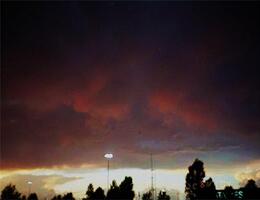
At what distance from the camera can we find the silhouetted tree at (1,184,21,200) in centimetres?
11236

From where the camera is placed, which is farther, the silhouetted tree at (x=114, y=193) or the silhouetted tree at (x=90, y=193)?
the silhouetted tree at (x=90, y=193)

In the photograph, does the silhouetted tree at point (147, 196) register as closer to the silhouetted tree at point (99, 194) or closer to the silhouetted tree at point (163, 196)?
the silhouetted tree at point (163, 196)

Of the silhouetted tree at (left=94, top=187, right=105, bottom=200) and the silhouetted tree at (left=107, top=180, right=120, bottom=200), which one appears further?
the silhouetted tree at (left=94, top=187, right=105, bottom=200)

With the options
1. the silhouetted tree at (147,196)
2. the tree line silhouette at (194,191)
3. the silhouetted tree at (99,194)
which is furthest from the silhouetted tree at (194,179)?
the silhouetted tree at (147,196)

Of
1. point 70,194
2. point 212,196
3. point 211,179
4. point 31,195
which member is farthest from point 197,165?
point 31,195

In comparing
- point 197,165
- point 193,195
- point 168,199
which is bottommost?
point 168,199

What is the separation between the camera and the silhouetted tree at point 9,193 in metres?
112

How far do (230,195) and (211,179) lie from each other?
24.7 metres

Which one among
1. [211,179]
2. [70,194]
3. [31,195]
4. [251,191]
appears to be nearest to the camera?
[251,191]

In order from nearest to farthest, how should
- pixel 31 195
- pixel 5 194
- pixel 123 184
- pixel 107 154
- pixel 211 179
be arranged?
pixel 107 154, pixel 123 184, pixel 211 179, pixel 5 194, pixel 31 195

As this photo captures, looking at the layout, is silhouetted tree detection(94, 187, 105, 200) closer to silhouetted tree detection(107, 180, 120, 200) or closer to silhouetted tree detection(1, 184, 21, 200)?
silhouetted tree detection(107, 180, 120, 200)

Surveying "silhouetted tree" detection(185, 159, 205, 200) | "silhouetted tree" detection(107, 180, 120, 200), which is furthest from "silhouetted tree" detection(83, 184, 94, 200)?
"silhouetted tree" detection(185, 159, 205, 200)

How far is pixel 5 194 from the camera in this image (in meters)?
114

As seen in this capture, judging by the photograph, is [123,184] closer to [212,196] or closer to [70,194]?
[212,196]
